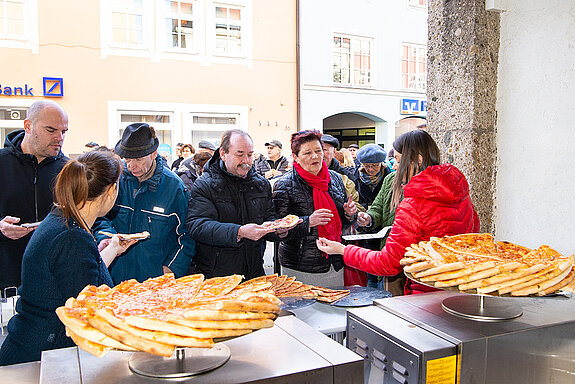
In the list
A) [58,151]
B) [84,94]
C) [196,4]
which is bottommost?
[58,151]

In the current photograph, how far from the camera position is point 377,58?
14523 mm

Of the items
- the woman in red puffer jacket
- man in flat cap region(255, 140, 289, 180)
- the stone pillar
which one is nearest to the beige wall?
man in flat cap region(255, 140, 289, 180)

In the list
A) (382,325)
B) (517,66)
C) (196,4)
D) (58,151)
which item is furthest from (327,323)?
(196,4)

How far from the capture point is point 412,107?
15.2 metres

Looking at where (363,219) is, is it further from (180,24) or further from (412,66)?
(412,66)

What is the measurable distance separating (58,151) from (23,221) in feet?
1.72

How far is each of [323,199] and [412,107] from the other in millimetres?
12802

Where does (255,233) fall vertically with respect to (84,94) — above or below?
below

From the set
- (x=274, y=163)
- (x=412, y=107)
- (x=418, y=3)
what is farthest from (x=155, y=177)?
(x=418, y=3)

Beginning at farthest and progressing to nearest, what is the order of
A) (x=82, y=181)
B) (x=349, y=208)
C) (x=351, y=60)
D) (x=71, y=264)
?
(x=351, y=60) < (x=349, y=208) < (x=82, y=181) < (x=71, y=264)

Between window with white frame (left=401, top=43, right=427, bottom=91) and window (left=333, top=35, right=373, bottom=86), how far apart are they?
1314mm

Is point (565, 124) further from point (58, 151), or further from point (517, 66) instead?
point (58, 151)

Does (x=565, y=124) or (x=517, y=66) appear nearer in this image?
(x=565, y=124)

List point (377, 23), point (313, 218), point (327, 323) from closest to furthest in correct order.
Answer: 1. point (327, 323)
2. point (313, 218)
3. point (377, 23)
